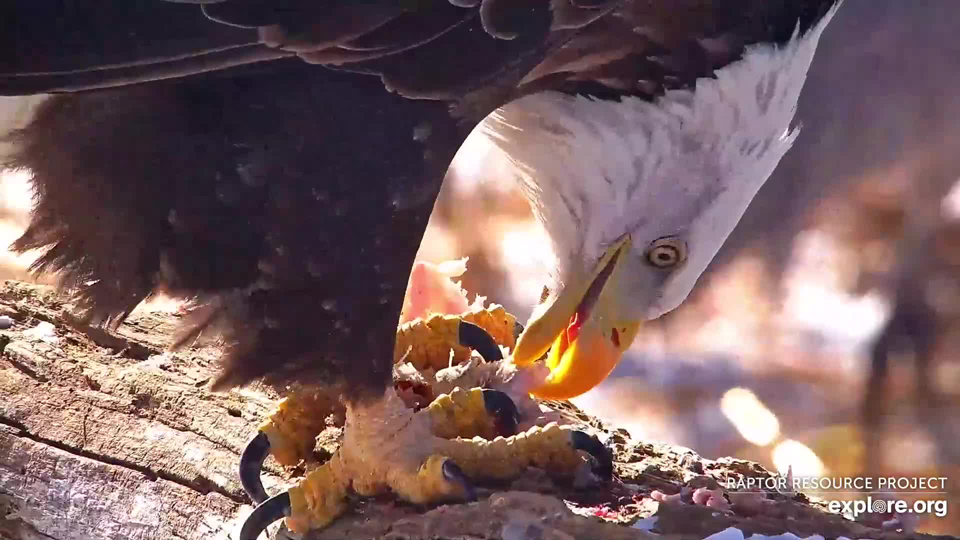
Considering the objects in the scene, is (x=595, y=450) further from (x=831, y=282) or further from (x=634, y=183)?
(x=831, y=282)

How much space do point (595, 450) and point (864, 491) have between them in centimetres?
51

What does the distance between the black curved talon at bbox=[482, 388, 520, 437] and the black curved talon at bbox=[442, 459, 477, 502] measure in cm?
16

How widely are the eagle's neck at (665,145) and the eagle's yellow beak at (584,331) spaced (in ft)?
0.12

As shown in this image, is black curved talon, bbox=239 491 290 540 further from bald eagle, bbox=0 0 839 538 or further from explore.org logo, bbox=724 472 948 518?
explore.org logo, bbox=724 472 948 518

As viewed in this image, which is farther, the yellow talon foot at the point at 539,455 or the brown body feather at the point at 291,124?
the yellow talon foot at the point at 539,455

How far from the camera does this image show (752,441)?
85.7 inches

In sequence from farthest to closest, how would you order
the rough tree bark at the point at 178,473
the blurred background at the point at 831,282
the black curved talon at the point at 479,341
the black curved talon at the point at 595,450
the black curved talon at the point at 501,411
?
the blurred background at the point at 831,282 → the black curved talon at the point at 479,341 → the black curved talon at the point at 501,411 → the black curved talon at the point at 595,450 → the rough tree bark at the point at 178,473

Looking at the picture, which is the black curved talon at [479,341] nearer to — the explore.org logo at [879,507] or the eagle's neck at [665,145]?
the eagle's neck at [665,145]

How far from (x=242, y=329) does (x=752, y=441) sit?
1504mm

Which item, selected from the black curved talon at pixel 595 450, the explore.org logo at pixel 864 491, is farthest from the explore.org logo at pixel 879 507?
the black curved talon at pixel 595 450

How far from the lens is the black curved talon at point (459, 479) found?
116cm

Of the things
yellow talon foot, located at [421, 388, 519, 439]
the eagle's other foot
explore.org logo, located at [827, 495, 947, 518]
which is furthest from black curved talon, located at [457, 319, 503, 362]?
explore.org logo, located at [827, 495, 947, 518]

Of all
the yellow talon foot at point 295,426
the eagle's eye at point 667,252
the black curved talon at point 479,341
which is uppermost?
the eagle's eye at point 667,252

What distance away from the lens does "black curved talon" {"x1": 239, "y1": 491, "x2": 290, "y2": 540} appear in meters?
1.14
